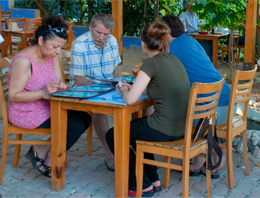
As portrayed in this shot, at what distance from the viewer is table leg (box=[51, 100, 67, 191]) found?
10.6 ft

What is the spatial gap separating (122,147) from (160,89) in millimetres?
515

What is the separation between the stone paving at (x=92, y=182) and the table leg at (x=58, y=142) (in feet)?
0.34

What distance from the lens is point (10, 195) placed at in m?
3.30

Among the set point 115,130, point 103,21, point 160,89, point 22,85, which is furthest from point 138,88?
point 103,21

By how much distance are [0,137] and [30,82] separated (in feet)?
5.12

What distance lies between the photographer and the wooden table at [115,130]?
3004mm

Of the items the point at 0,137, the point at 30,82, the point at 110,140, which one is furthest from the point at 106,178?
the point at 0,137

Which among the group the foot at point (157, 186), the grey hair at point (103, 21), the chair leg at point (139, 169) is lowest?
the foot at point (157, 186)

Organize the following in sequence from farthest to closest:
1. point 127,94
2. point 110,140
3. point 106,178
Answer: point 106,178
point 110,140
point 127,94

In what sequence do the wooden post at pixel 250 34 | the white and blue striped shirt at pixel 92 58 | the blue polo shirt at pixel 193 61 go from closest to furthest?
the blue polo shirt at pixel 193 61
the white and blue striped shirt at pixel 92 58
the wooden post at pixel 250 34

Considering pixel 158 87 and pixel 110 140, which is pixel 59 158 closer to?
pixel 110 140

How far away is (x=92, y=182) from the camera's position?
3582 millimetres

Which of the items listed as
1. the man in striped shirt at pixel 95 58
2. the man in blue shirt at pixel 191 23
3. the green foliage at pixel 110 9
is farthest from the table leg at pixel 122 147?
the green foliage at pixel 110 9

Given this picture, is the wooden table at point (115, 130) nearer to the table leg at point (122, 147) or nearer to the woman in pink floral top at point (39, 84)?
the table leg at point (122, 147)
